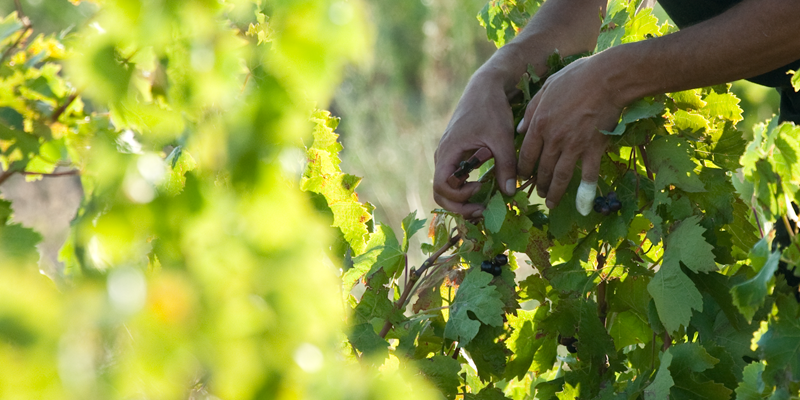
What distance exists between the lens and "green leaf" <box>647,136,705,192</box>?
3.01 feet

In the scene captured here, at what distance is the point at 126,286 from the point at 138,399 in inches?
3.3

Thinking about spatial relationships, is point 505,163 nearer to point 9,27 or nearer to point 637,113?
point 637,113

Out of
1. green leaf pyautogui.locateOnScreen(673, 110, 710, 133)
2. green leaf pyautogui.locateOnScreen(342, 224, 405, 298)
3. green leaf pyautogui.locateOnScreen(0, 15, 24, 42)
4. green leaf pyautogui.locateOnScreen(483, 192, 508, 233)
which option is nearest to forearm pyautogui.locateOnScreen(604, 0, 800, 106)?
green leaf pyautogui.locateOnScreen(673, 110, 710, 133)

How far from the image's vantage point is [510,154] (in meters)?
1.03

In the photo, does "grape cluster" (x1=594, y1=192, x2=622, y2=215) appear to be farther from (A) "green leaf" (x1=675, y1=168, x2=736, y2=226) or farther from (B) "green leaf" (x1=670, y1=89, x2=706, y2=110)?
(B) "green leaf" (x1=670, y1=89, x2=706, y2=110)

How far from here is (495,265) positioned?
3.30 feet

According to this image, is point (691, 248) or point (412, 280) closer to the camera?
point (691, 248)

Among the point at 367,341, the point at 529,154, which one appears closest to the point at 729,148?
the point at 529,154

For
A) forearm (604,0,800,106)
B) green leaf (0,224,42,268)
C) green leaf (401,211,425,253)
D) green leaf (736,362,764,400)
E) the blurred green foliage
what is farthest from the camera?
green leaf (401,211,425,253)

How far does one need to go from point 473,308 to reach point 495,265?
0.30 feet

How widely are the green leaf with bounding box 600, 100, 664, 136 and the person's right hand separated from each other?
180mm

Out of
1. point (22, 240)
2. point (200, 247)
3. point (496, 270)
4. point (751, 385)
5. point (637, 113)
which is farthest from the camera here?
point (496, 270)

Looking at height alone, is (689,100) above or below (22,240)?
below

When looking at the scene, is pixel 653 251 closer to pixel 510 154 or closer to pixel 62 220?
pixel 510 154
